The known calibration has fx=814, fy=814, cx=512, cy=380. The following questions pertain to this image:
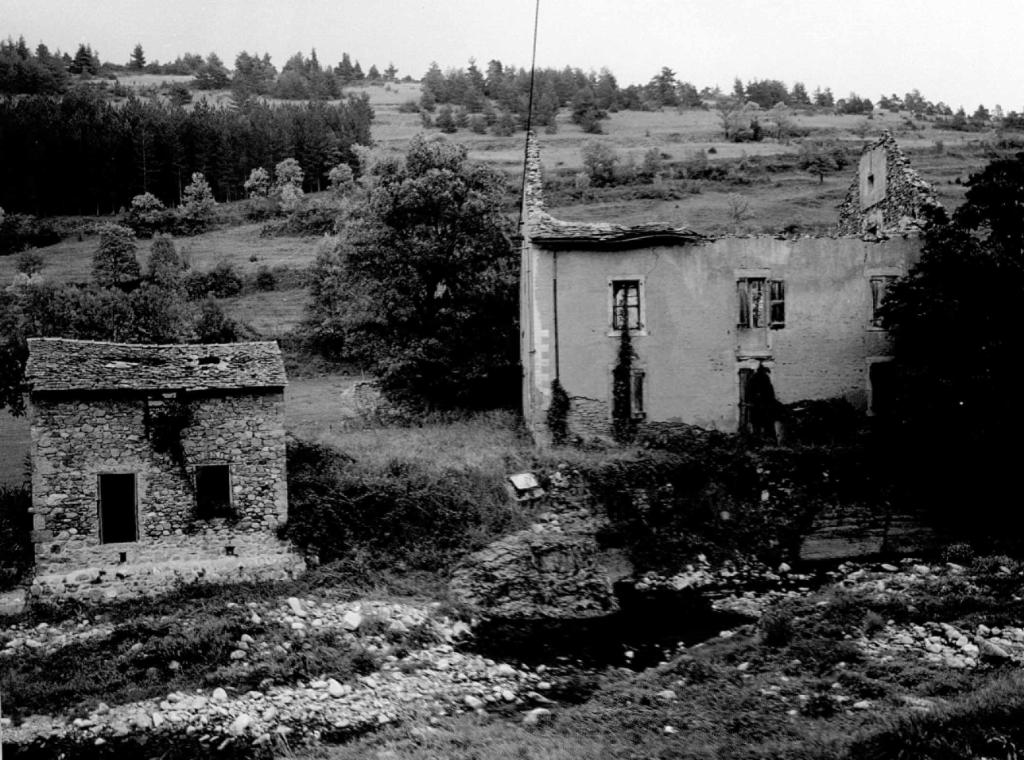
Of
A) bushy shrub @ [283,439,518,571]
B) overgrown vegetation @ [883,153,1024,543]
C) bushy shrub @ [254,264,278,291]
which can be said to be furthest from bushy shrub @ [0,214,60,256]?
overgrown vegetation @ [883,153,1024,543]

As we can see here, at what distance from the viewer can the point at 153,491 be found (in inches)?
785

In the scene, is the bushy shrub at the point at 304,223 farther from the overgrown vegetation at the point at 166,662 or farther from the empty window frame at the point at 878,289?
the overgrown vegetation at the point at 166,662

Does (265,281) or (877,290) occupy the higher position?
(265,281)

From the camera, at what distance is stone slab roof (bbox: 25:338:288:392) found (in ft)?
63.2

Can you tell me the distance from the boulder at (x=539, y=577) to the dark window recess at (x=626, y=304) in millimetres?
7968

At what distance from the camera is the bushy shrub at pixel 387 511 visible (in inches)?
847

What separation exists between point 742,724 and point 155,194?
5638 centimetres

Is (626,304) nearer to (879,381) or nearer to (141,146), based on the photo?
(879,381)

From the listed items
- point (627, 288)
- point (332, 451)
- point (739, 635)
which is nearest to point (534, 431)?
point (627, 288)

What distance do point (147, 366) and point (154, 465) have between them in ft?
8.11

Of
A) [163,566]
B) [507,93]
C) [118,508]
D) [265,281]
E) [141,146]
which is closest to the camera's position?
[163,566]

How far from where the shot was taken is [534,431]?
27.9m

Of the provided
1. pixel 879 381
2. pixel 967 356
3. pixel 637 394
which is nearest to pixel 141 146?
pixel 637 394

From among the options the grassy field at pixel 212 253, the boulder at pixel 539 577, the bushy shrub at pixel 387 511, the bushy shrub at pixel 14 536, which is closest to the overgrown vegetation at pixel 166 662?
the bushy shrub at pixel 14 536
